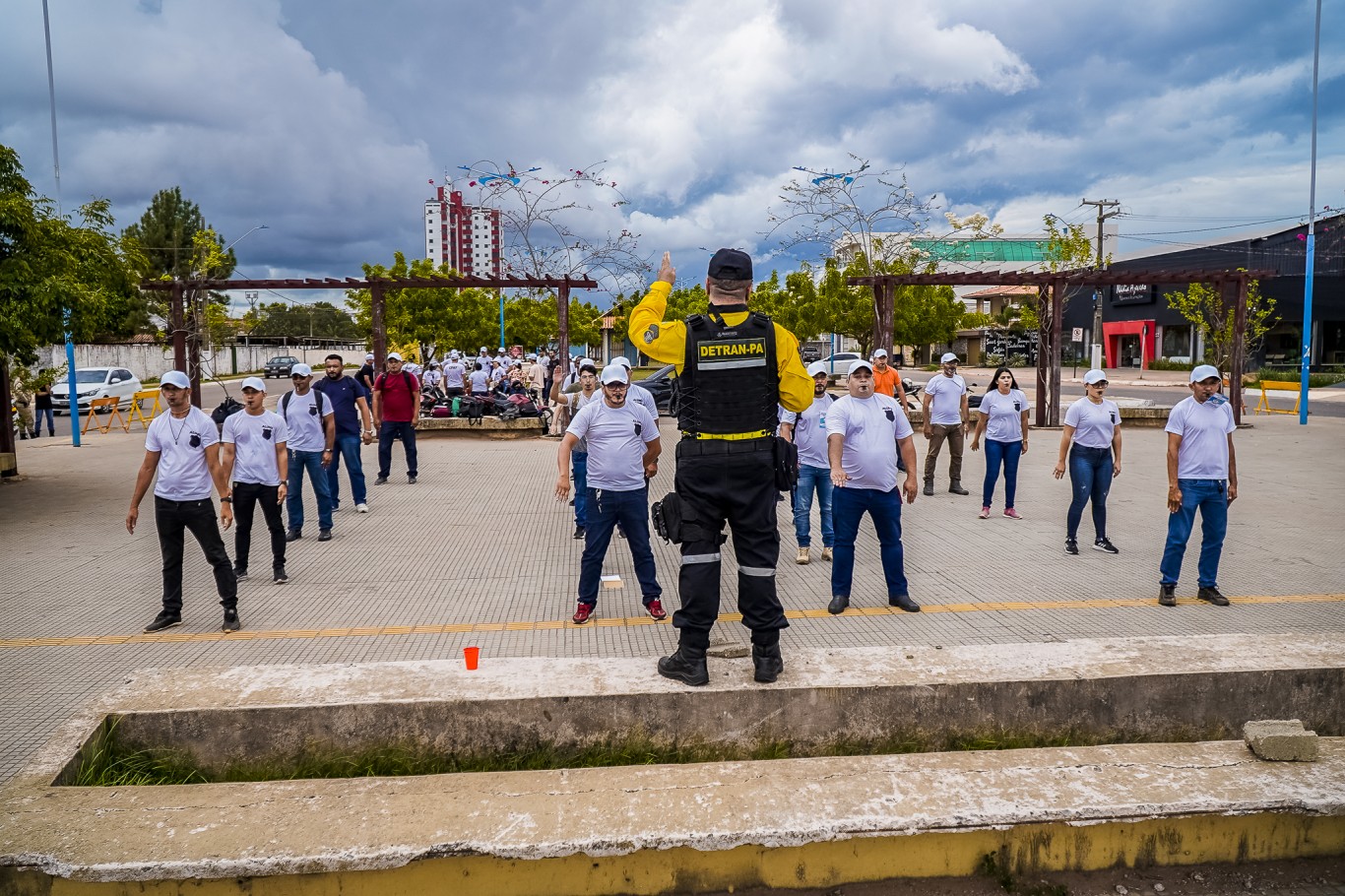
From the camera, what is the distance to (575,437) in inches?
261

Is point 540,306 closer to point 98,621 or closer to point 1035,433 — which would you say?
point 1035,433

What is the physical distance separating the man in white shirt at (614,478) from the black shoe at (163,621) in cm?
273

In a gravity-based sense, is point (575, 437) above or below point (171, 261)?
below

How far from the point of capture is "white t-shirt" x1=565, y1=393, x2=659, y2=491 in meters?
6.22

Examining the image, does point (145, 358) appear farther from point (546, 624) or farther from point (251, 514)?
point (546, 624)

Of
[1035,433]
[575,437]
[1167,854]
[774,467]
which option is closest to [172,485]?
[575,437]

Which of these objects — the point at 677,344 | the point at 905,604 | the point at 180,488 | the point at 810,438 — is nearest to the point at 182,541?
the point at 180,488

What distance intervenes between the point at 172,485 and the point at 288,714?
3026 mm

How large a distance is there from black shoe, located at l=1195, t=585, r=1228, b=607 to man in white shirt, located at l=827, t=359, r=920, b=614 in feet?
Result: 7.01

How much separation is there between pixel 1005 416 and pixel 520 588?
5.62 m

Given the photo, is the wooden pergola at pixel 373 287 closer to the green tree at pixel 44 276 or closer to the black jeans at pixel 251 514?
the green tree at pixel 44 276

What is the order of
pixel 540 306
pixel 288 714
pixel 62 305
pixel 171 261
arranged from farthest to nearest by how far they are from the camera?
pixel 540 306, pixel 171 261, pixel 62 305, pixel 288 714

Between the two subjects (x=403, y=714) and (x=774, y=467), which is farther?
(x=774, y=467)

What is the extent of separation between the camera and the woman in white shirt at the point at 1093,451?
8.19 metres
